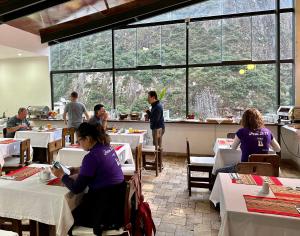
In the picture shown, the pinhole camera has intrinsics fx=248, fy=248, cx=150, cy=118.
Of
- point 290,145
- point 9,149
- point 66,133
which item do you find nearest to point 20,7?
point 66,133

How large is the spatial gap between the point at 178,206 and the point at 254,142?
1.25 m

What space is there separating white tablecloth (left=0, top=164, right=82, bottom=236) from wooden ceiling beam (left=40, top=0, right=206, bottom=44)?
5.00m

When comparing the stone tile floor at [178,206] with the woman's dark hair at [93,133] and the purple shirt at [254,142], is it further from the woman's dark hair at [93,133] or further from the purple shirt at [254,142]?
the woman's dark hair at [93,133]

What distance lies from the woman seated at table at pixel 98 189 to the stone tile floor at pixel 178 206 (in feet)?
3.24

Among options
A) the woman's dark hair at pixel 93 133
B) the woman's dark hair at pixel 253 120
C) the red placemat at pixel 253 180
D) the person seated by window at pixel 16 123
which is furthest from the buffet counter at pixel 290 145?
the person seated by window at pixel 16 123

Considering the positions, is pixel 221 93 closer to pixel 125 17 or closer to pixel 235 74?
pixel 235 74

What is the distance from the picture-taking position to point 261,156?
261cm

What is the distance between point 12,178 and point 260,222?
1.95 metres

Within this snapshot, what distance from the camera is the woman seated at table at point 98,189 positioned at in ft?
5.90

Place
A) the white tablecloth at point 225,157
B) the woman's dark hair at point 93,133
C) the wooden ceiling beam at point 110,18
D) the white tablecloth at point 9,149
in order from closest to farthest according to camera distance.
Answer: the woman's dark hair at point 93,133 → the white tablecloth at point 225,157 → the white tablecloth at point 9,149 → the wooden ceiling beam at point 110,18

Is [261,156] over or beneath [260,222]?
over

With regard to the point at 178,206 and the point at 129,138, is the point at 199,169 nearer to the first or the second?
the point at 178,206

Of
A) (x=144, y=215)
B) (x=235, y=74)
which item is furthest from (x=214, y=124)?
(x=144, y=215)

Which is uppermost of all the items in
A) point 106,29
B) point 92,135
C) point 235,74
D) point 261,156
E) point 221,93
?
point 106,29
